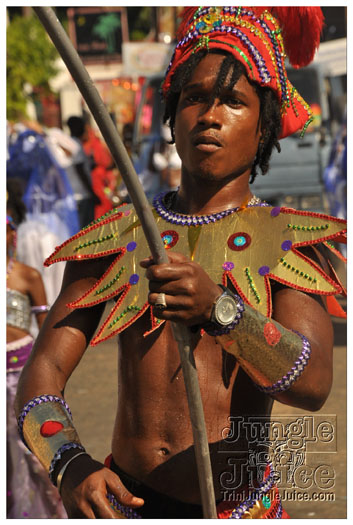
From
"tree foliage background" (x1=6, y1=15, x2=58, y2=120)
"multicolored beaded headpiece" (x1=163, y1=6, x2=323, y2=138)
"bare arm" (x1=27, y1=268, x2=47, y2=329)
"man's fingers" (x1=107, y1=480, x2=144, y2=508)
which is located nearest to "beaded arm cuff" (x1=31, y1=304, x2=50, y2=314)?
"bare arm" (x1=27, y1=268, x2=47, y2=329)

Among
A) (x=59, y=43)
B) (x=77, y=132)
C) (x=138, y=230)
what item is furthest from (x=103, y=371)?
(x=59, y=43)

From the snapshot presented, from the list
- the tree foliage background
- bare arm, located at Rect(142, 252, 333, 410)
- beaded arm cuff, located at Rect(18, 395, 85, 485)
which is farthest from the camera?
the tree foliage background

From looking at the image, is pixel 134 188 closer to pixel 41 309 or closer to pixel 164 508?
pixel 164 508

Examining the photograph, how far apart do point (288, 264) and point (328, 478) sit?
3.92ft

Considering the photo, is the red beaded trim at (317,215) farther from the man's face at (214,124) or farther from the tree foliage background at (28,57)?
the tree foliage background at (28,57)

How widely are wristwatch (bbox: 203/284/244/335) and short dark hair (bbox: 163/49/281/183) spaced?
72 cm

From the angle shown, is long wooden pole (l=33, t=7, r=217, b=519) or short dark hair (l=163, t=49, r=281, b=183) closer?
long wooden pole (l=33, t=7, r=217, b=519)

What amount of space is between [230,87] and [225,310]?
0.77 metres

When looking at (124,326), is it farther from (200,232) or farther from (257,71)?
(257,71)

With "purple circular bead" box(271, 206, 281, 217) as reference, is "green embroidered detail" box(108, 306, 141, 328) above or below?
below

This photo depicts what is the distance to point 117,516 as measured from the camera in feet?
6.82

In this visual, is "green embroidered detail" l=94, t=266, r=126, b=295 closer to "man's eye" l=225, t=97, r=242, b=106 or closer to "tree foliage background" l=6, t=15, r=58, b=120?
"man's eye" l=225, t=97, r=242, b=106

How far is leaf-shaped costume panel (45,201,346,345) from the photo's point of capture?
2.39 m

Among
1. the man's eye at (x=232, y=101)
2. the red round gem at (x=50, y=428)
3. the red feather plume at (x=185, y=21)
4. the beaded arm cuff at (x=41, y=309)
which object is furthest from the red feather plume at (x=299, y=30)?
the beaded arm cuff at (x=41, y=309)
